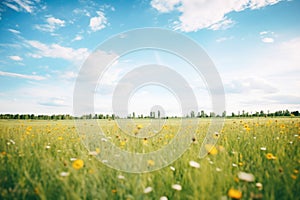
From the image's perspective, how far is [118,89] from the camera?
7.29 metres

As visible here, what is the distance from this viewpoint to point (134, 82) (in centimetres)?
771

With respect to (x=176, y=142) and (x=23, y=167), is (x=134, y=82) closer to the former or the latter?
(x=176, y=142)

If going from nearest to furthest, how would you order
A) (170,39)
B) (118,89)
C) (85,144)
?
(85,144) → (170,39) → (118,89)

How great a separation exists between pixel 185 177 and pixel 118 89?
503cm

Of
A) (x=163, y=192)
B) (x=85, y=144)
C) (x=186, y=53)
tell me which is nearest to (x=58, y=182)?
(x=163, y=192)

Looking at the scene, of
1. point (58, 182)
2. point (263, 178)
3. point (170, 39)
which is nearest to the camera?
point (58, 182)

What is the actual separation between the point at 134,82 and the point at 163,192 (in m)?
5.60

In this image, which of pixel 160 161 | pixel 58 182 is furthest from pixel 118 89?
pixel 58 182

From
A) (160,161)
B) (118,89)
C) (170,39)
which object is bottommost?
(160,161)

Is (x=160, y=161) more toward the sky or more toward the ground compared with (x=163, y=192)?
more toward the sky

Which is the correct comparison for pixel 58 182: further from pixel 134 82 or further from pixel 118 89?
pixel 134 82

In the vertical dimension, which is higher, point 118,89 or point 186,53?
point 186,53

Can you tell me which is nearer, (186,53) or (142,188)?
(142,188)

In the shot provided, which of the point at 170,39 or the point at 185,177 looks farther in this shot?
the point at 170,39
